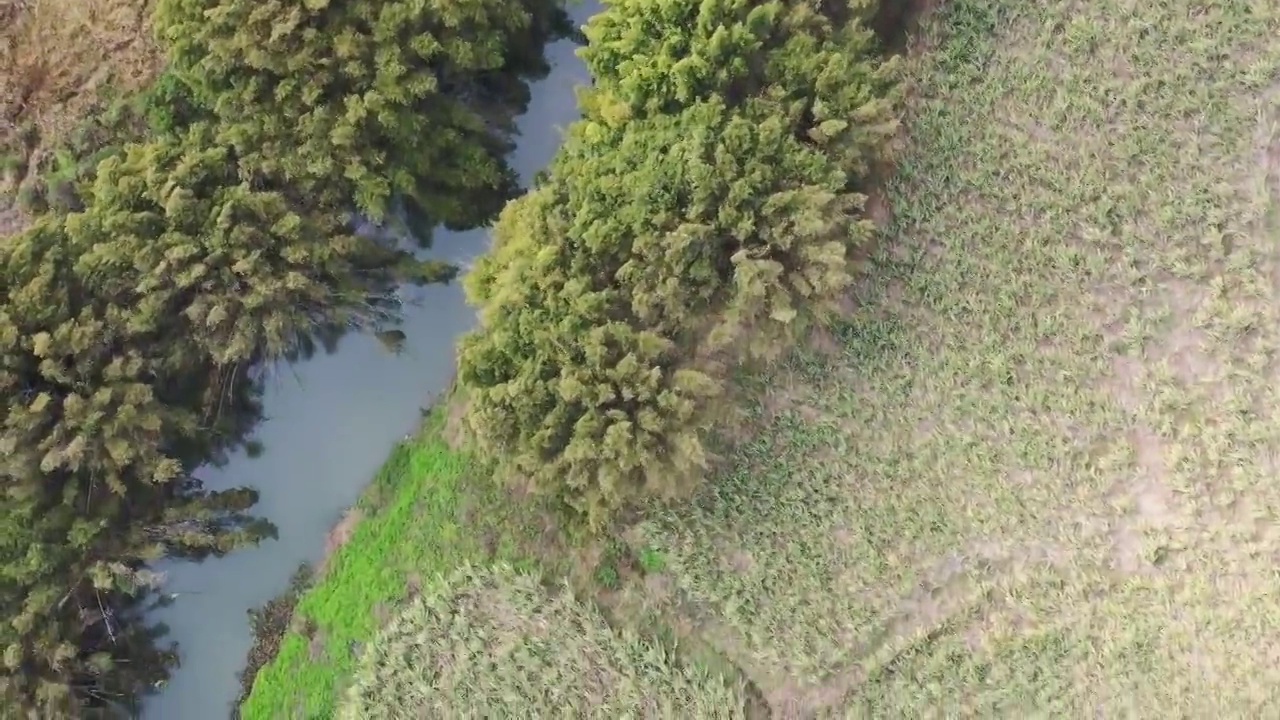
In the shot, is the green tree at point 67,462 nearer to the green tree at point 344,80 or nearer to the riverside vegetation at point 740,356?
the riverside vegetation at point 740,356

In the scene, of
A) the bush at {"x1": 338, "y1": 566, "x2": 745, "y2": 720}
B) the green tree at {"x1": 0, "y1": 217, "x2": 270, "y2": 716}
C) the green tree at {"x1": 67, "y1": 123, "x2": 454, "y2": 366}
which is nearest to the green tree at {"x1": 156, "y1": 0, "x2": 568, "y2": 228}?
the green tree at {"x1": 67, "y1": 123, "x2": 454, "y2": 366}

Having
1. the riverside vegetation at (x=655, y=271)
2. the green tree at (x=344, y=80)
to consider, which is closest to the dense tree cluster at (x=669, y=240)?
the riverside vegetation at (x=655, y=271)

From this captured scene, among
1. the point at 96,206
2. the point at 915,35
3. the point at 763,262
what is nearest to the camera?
the point at 763,262

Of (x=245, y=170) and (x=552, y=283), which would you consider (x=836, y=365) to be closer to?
(x=552, y=283)

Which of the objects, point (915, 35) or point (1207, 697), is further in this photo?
point (915, 35)

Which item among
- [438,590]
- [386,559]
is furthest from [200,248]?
[438,590]

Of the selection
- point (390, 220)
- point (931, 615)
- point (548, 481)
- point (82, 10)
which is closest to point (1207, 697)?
point (931, 615)
